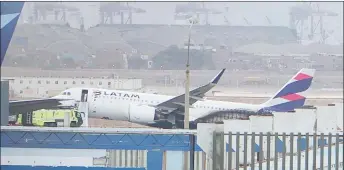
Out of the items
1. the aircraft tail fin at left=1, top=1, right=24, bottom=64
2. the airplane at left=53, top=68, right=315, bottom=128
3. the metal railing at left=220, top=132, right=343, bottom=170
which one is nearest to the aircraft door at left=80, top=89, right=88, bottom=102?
the airplane at left=53, top=68, right=315, bottom=128

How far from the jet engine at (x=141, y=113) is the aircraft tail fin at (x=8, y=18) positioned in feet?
57.1

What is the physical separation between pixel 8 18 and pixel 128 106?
17.4 metres

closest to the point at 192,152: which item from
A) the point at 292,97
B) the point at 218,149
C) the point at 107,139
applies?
the point at 218,149

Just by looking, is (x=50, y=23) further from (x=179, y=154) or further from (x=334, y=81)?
(x=179, y=154)

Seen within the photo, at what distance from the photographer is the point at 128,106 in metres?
20.9

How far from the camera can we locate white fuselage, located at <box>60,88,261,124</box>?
20.4 meters

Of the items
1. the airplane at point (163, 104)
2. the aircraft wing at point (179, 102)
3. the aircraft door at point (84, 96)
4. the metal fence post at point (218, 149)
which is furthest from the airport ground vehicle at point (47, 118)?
the metal fence post at point (218, 149)

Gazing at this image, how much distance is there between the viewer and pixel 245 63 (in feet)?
139

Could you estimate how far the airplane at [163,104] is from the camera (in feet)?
67.5

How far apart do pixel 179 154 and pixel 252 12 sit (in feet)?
154

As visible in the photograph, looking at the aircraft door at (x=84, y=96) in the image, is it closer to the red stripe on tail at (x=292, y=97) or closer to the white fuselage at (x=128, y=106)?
the white fuselage at (x=128, y=106)

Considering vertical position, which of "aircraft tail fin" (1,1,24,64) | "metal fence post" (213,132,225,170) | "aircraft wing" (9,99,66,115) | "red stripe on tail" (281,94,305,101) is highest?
"aircraft tail fin" (1,1,24,64)

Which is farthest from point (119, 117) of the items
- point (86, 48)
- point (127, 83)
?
point (86, 48)

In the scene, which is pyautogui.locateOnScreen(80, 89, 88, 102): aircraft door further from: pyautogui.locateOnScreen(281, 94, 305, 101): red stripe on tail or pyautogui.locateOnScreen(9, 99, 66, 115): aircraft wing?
pyautogui.locateOnScreen(281, 94, 305, 101): red stripe on tail
